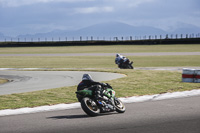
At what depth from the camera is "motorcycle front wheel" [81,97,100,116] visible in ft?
31.3

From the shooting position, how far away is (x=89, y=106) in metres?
9.77

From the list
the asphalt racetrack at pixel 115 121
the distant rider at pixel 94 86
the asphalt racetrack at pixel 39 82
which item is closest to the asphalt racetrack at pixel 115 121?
the asphalt racetrack at pixel 115 121

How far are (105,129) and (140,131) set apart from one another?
0.84 meters

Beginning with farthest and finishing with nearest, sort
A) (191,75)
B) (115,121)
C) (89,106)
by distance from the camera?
(191,75) < (89,106) < (115,121)

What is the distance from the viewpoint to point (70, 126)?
8.73m

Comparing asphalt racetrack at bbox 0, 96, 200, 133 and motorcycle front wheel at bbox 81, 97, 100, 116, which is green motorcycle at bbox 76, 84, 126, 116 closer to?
motorcycle front wheel at bbox 81, 97, 100, 116

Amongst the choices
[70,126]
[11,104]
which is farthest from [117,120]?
[11,104]

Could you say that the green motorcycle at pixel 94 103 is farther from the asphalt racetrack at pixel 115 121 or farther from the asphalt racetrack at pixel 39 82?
the asphalt racetrack at pixel 39 82

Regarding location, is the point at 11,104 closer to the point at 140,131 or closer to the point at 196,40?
the point at 140,131

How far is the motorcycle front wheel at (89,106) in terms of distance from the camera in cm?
953

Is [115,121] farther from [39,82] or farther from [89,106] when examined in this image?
[39,82]

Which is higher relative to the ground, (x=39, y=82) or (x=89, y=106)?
(x=89, y=106)

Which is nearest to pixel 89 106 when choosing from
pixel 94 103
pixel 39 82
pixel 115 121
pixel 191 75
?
pixel 94 103

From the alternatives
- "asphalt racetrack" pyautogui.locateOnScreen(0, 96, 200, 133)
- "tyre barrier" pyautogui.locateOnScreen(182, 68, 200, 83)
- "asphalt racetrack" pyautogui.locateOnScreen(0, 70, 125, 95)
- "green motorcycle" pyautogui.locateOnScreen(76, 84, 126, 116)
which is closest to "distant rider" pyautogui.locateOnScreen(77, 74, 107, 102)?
"green motorcycle" pyautogui.locateOnScreen(76, 84, 126, 116)
